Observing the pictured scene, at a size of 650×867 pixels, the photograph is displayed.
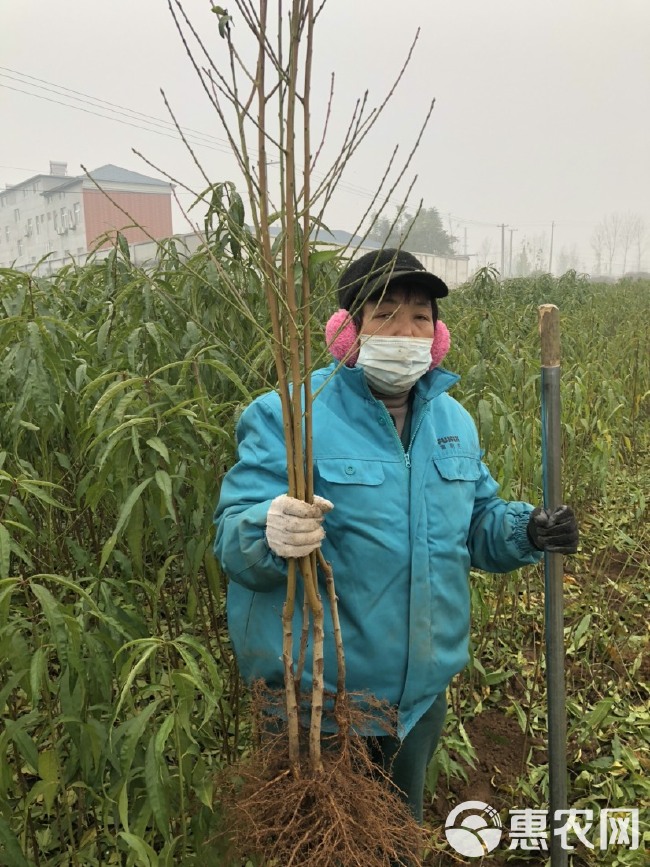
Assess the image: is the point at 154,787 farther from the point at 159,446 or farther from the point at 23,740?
the point at 159,446

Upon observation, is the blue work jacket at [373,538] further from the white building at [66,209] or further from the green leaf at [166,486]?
the white building at [66,209]

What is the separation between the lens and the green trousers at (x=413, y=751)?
1494 millimetres

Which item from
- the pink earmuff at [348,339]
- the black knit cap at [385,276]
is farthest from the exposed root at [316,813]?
the black knit cap at [385,276]

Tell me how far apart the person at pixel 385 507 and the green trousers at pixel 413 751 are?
0.02 meters

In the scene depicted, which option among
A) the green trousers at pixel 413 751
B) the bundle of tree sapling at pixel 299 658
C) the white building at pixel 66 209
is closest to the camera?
the bundle of tree sapling at pixel 299 658

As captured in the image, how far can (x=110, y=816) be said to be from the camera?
177cm

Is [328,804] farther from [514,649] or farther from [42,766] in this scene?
[514,649]

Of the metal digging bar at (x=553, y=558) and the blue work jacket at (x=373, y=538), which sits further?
the metal digging bar at (x=553, y=558)

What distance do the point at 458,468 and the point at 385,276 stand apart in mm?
431

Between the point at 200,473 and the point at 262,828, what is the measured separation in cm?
71

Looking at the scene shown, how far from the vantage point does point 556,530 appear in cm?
140

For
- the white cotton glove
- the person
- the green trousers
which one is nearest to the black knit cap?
the person

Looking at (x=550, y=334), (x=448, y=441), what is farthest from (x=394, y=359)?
(x=550, y=334)

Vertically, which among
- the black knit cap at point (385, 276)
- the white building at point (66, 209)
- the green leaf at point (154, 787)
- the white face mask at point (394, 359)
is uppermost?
the white building at point (66, 209)
